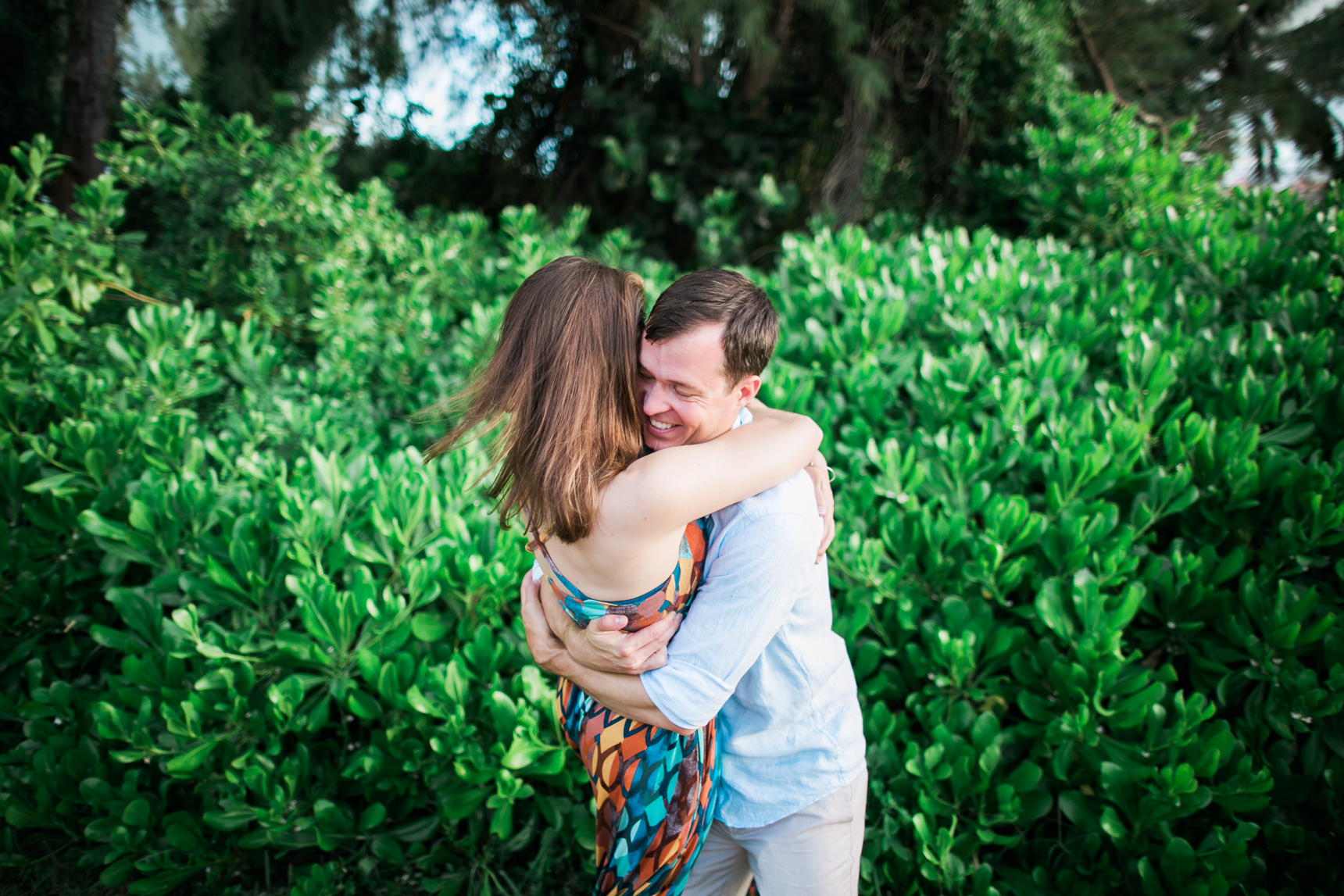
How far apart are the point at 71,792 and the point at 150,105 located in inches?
162

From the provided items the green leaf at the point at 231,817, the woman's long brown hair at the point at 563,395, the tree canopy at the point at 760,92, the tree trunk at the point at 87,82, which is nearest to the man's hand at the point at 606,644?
the woman's long brown hair at the point at 563,395

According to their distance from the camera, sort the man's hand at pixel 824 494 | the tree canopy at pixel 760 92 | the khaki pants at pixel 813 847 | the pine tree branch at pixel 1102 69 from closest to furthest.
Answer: the khaki pants at pixel 813 847 < the man's hand at pixel 824 494 < the tree canopy at pixel 760 92 < the pine tree branch at pixel 1102 69

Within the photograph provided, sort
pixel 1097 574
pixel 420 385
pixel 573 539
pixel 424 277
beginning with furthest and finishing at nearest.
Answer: pixel 424 277 → pixel 420 385 → pixel 1097 574 → pixel 573 539

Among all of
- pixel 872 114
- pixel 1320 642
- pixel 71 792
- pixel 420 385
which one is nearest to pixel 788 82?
pixel 872 114

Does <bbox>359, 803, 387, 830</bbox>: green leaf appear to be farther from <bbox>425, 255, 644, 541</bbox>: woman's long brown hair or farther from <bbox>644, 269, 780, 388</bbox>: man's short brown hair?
<bbox>644, 269, 780, 388</bbox>: man's short brown hair

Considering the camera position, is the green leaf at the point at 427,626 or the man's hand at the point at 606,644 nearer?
the man's hand at the point at 606,644

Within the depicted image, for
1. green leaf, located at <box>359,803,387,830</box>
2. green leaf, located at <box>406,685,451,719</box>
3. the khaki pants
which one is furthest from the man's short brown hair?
green leaf, located at <box>359,803,387,830</box>

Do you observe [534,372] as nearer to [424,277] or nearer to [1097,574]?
[1097,574]

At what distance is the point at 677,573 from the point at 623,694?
0.23 meters

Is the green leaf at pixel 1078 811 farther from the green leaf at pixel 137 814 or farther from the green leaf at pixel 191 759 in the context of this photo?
the green leaf at pixel 137 814

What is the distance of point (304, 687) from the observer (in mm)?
2002

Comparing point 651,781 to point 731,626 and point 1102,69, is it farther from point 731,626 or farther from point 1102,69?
point 1102,69

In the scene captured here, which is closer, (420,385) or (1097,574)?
(1097,574)

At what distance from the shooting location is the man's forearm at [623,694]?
123 cm
